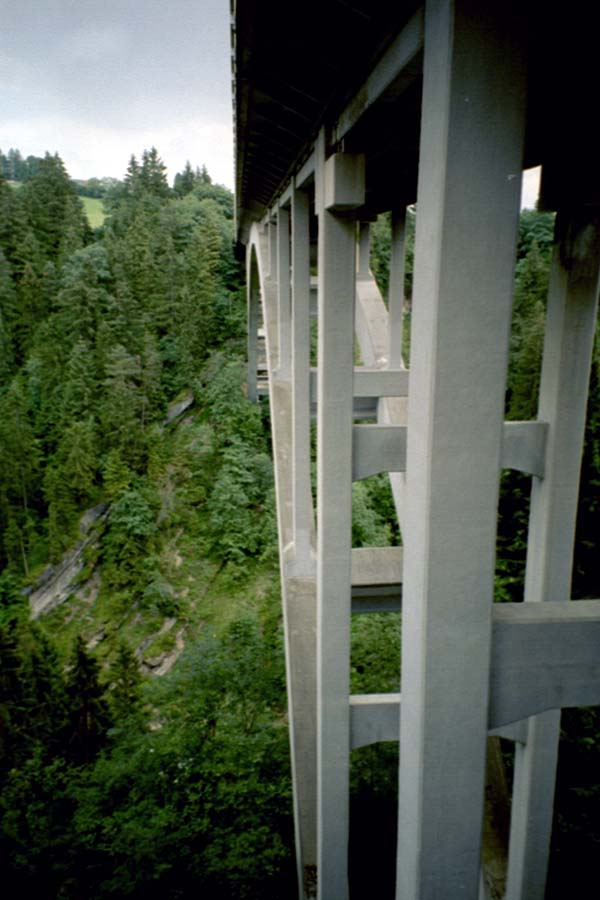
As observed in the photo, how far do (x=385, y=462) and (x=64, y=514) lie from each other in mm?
24801

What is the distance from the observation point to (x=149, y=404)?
2973cm

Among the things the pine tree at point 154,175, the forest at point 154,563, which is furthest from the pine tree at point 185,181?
the forest at point 154,563

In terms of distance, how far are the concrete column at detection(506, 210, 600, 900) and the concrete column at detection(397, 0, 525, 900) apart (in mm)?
1970

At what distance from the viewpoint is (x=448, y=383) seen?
1.76 metres

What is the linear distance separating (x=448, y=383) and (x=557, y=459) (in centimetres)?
219

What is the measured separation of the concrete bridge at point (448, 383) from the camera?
66.1 inches

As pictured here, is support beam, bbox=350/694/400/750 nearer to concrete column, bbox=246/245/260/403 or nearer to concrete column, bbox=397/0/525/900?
concrete column, bbox=397/0/525/900

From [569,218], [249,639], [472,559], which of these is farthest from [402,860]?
[249,639]

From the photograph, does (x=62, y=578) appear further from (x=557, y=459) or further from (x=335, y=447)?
(x=557, y=459)

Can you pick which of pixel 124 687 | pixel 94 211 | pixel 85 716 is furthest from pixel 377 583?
pixel 94 211

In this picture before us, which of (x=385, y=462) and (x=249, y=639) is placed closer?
(x=385, y=462)

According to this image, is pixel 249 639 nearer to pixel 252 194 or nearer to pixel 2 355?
pixel 252 194

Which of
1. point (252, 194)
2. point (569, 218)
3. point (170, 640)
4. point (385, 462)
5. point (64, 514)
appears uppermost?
point (252, 194)

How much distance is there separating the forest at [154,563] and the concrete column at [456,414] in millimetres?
7176
